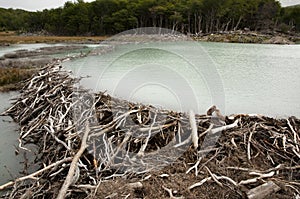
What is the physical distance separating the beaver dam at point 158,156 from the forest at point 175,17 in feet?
179

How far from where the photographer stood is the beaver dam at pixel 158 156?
3756 millimetres

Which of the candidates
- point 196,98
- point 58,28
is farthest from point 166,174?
point 58,28

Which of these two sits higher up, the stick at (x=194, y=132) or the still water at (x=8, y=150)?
the stick at (x=194, y=132)

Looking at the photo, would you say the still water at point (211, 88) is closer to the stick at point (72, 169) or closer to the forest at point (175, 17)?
the stick at point (72, 169)

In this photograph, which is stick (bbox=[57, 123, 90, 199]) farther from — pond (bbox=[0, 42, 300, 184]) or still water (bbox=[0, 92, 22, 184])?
pond (bbox=[0, 42, 300, 184])

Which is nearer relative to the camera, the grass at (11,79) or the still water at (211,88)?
the still water at (211,88)

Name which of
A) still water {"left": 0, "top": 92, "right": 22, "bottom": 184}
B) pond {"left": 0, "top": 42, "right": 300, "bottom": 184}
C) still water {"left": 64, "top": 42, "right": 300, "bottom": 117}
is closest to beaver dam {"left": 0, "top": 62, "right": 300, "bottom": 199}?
still water {"left": 0, "top": 92, "right": 22, "bottom": 184}

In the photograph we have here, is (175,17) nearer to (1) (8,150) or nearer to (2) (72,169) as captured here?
(1) (8,150)

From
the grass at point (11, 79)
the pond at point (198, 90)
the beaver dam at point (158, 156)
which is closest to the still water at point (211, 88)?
the pond at point (198, 90)

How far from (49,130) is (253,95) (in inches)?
285

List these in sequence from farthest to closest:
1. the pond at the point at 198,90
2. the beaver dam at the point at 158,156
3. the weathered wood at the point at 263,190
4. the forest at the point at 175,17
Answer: the forest at the point at 175,17 → the pond at the point at 198,90 → the beaver dam at the point at 158,156 → the weathered wood at the point at 263,190

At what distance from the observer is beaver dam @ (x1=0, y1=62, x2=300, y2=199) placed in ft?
12.3

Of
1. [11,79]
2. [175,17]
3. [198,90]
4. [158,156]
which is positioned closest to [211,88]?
[198,90]

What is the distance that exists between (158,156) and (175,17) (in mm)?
55479
